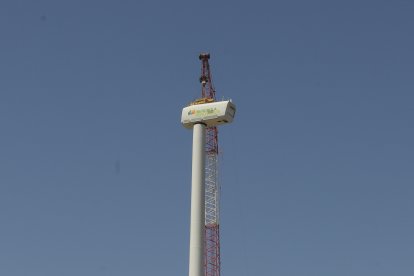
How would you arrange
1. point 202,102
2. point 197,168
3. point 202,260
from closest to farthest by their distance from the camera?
point 202,260, point 197,168, point 202,102

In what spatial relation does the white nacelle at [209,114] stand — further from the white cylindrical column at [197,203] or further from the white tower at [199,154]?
the white cylindrical column at [197,203]

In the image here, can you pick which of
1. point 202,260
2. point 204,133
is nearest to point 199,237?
point 202,260

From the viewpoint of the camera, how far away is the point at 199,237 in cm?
15712

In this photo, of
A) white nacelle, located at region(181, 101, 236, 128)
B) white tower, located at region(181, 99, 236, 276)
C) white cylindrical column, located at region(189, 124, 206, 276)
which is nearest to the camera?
white cylindrical column, located at region(189, 124, 206, 276)

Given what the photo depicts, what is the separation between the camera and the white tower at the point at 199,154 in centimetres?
15538

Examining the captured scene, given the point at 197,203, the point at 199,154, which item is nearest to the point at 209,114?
the point at 199,154

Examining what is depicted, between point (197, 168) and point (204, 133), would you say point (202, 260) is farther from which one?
point (204, 133)

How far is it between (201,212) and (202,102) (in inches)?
1258

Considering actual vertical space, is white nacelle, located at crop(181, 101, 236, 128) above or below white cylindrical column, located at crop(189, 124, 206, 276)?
above

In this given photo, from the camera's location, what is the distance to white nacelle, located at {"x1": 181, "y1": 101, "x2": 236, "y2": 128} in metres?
Result: 171

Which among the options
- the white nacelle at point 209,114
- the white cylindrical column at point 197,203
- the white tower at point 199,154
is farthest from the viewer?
the white nacelle at point 209,114

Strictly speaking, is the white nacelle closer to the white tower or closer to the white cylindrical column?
the white tower

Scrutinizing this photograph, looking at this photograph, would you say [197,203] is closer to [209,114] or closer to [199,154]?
[199,154]

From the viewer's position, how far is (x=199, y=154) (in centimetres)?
16850
